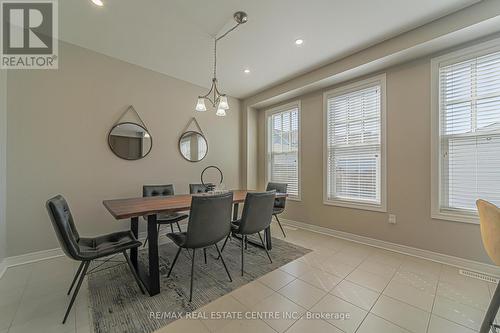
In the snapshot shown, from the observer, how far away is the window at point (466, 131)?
2.19 meters

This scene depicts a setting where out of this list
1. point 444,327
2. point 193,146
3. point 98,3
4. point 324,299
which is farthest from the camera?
point 193,146

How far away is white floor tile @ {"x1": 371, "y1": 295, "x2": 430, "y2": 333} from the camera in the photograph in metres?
1.46

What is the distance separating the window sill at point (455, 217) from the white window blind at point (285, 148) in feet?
6.81

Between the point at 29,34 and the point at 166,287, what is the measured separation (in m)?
3.44

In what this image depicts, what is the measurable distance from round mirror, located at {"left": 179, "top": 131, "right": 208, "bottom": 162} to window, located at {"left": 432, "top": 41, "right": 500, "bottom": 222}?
11.9 feet

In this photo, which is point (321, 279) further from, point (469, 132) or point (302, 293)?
point (469, 132)

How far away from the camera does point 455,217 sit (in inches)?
92.4

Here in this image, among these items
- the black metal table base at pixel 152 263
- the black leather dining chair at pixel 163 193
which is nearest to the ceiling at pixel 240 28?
the black leather dining chair at pixel 163 193

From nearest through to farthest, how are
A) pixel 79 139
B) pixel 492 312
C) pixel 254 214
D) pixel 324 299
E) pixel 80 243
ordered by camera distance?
pixel 492 312, pixel 324 299, pixel 80 243, pixel 254 214, pixel 79 139

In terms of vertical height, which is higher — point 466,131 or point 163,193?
point 466,131

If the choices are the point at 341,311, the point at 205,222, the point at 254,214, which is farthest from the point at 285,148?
the point at 341,311

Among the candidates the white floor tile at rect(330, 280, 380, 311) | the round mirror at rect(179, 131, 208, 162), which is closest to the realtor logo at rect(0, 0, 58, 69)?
the round mirror at rect(179, 131, 208, 162)

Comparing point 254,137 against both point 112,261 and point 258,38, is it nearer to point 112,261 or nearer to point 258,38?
point 258,38

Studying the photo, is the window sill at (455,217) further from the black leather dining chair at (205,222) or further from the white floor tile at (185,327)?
the white floor tile at (185,327)
